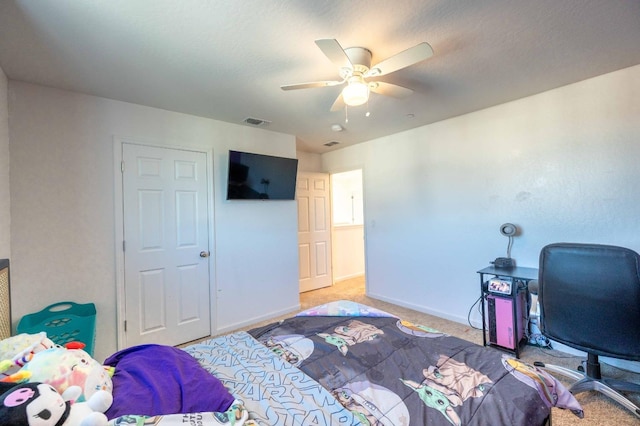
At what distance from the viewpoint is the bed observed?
3.38 ft

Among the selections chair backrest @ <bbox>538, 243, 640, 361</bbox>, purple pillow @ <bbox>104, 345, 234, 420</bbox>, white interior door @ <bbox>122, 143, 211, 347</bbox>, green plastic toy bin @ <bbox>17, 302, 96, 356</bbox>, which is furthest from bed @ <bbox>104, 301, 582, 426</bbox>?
white interior door @ <bbox>122, 143, 211, 347</bbox>

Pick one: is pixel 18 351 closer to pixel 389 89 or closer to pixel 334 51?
pixel 334 51

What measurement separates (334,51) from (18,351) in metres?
2.02

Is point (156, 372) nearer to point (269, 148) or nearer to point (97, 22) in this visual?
point (97, 22)

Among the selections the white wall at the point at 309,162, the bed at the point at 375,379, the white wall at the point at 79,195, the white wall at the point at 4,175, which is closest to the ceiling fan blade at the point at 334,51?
the bed at the point at 375,379

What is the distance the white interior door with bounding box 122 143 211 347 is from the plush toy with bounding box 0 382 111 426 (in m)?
2.00

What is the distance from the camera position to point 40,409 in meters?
0.78

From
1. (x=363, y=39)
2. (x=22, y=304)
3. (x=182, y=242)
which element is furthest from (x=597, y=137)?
(x=22, y=304)

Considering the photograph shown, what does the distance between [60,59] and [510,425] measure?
311 centimetres

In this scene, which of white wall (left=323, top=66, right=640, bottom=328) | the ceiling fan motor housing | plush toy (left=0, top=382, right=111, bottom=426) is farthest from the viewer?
white wall (left=323, top=66, right=640, bottom=328)

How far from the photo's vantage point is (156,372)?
119 centimetres

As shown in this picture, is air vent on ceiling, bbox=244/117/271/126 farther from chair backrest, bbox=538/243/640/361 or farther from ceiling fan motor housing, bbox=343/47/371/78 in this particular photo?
chair backrest, bbox=538/243/640/361

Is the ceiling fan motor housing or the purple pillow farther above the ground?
the ceiling fan motor housing

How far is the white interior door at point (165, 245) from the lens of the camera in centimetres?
264
